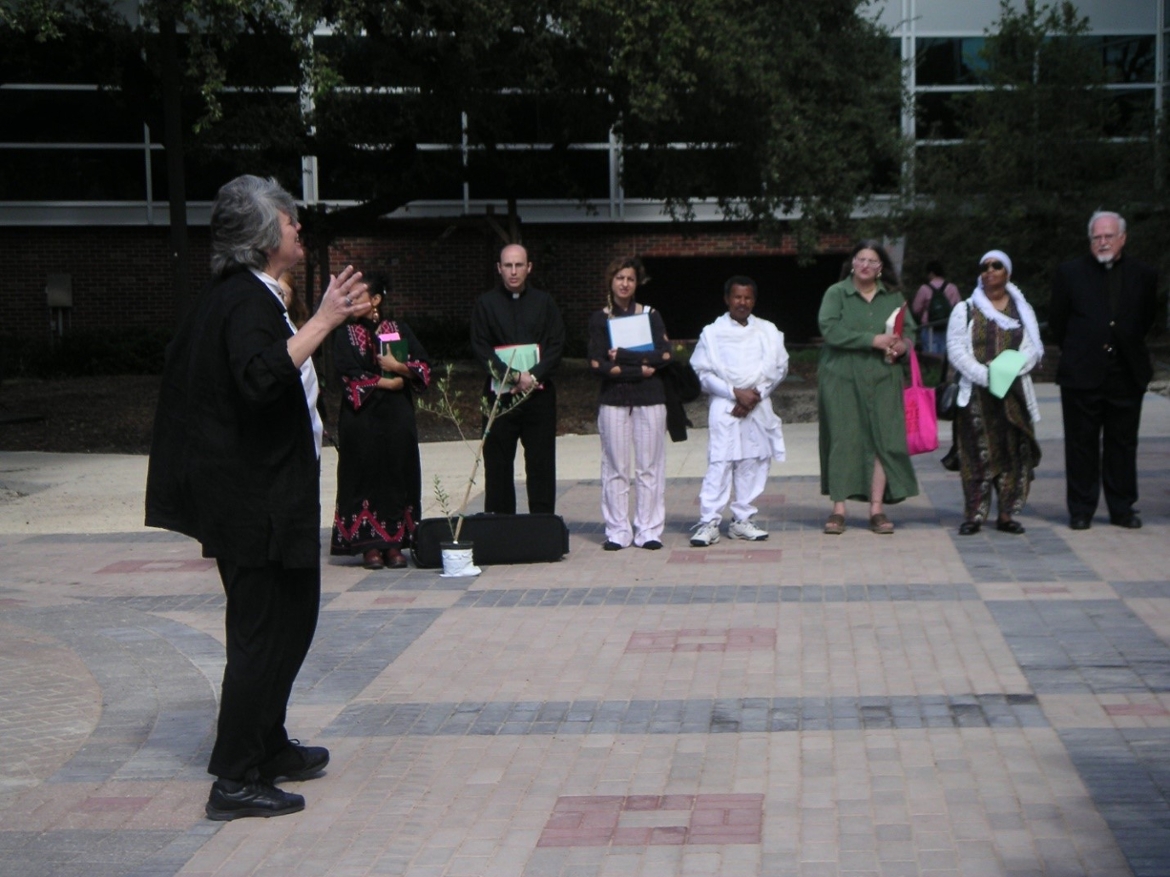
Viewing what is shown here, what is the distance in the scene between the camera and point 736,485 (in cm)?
1091

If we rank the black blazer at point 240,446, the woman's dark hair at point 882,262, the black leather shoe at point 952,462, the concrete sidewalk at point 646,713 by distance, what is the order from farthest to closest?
the black leather shoe at point 952,462
the woman's dark hair at point 882,262
the black blazer at point 240,446
the concrete sidewalk at point 646,713

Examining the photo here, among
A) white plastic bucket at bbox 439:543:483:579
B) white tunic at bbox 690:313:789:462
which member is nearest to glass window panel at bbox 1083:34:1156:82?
white tunic at bbox 690:313:789:462

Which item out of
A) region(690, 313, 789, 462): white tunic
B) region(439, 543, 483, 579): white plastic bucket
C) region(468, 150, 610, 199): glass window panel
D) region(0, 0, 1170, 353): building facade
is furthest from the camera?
region(0, 0, 1170, 353): building facade

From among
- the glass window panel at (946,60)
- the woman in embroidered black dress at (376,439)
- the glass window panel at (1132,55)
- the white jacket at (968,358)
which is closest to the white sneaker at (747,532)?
the white jacket at (968,358)

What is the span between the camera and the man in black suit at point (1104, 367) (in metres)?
10.9

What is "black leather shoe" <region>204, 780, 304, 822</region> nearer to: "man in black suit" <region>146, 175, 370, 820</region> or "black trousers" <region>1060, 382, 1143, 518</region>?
"man in black suit" <region>146, 175, 370, 820</region>

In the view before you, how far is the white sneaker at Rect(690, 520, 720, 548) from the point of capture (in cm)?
1055

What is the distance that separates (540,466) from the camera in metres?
10.7

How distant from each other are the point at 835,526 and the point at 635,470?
137 centimetres

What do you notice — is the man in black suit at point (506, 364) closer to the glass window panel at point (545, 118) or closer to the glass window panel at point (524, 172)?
the glass window panel at point (545, 118)

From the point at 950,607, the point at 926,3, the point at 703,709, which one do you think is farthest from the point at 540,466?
the point at 926,3

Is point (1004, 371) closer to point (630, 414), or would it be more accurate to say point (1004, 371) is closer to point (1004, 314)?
point (1004, 314)

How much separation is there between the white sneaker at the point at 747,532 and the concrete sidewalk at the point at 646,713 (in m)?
0.17

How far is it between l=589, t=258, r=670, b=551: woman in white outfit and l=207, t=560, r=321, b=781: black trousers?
17.3ft
